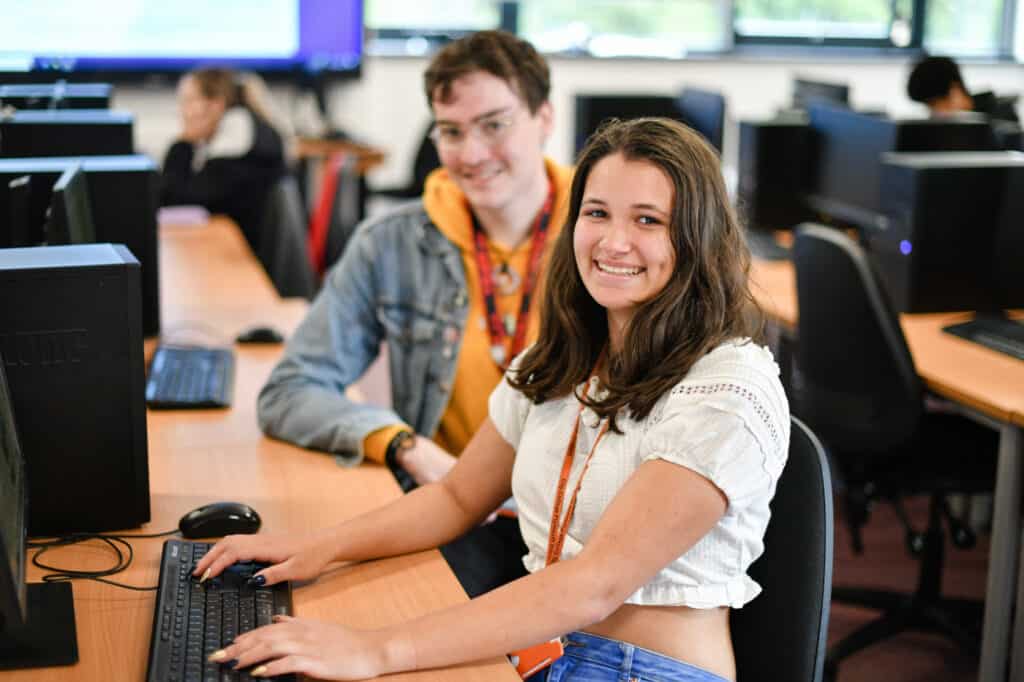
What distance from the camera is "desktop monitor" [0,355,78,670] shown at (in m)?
1.10

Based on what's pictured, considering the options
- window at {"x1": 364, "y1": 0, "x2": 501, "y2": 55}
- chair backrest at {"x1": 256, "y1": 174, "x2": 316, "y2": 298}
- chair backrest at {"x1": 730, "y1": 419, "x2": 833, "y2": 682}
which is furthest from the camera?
window at {"x1": 364, "y1": 0, "x2": 501, "y2": 55}

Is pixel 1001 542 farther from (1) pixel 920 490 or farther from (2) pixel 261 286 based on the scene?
(2) pixel 261 286

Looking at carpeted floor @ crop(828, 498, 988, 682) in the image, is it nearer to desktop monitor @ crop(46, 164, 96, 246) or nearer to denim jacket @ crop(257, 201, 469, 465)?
denim jacket @ crop(257, 201, 469, 465)

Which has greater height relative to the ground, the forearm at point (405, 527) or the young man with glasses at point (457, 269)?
the young man with glasses at point (457, 269)

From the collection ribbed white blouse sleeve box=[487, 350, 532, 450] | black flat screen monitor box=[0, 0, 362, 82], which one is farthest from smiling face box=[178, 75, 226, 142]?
ribbed white blouse sleeve box=[487, 350, 532, 450]

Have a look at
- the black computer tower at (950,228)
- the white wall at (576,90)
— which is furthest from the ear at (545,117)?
the white wall at (576,90)

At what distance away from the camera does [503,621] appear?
4.30 feet

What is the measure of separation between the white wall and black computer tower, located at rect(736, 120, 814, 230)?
1.87 m

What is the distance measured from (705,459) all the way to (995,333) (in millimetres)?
1741

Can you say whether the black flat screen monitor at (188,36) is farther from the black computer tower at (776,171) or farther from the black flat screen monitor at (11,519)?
the black flat screen monitor at (11,519)

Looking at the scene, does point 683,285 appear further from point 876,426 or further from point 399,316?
point 876,426

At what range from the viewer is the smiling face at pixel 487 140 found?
2125 mm

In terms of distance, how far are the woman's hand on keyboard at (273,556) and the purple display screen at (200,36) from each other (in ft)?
15.3

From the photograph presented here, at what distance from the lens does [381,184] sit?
6559 millimetres
